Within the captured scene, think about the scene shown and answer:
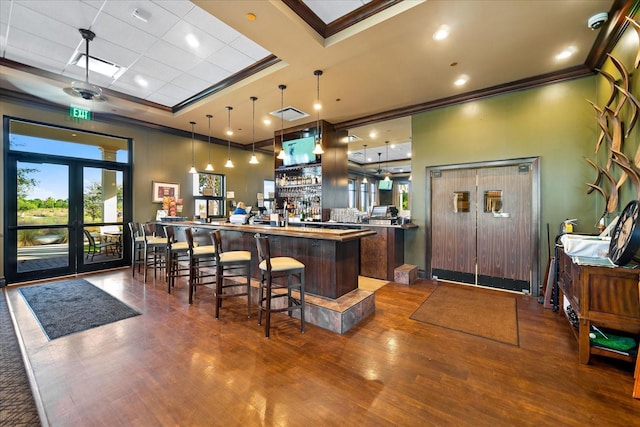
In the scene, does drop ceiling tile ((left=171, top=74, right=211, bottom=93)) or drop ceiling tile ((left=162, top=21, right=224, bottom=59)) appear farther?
drop ceiling tile ((left=171, top=74, right=211, bottom=93))

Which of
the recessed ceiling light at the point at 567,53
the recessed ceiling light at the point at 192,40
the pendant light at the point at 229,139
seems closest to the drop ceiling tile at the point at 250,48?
the recessed ceiling light at the point at 192,40

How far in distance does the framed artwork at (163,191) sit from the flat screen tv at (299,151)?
2.93 meters

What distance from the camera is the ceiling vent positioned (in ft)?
18.5

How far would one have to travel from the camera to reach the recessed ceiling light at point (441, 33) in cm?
297

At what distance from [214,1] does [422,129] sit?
4103mm

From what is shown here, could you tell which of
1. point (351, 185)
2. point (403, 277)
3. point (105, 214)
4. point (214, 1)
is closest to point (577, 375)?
point (403, 277)

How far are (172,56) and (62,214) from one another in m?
4.01

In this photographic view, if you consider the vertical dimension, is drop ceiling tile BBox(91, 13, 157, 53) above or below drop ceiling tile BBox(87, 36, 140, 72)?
below

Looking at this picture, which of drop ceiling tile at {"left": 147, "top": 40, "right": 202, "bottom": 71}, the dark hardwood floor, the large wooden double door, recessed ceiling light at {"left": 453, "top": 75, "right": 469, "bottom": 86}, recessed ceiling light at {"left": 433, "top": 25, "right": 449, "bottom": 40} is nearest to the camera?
the dark hardwood floor

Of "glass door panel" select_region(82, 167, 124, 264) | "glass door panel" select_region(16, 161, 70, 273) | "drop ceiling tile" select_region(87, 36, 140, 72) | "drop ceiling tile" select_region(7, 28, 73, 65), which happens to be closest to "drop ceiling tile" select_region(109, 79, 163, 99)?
"drop ceiling tile" select_region(87, 36, 140, 72)

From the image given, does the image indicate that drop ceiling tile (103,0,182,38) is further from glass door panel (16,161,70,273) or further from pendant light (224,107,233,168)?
glass door panel (16,161,70,273)

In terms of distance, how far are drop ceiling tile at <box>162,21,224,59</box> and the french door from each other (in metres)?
3.70

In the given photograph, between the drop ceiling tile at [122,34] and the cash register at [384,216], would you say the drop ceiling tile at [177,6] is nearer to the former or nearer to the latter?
the drop ceiling tile at [122,34]

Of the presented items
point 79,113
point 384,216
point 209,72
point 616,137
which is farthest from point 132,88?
point 616,137
